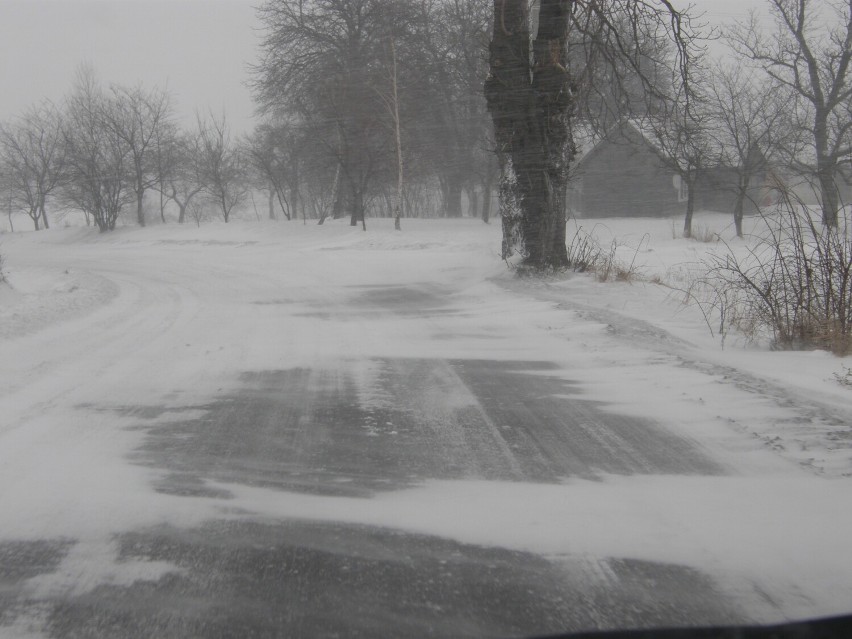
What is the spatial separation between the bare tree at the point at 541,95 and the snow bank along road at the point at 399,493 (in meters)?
4.16

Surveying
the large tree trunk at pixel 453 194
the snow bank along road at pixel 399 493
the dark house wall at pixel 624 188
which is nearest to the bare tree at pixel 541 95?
the snow bank along road at pixel 399 493

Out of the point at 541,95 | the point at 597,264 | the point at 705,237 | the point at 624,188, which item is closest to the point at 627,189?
the point at 624,188

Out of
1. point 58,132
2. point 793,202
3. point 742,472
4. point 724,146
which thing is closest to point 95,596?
point 742,472

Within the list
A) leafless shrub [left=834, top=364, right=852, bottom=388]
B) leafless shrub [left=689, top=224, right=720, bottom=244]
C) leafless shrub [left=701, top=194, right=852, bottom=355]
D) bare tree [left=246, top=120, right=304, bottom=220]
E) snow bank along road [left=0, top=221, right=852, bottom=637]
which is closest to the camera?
snow bank along road [left=0, top=221, right=852, bottom=637]

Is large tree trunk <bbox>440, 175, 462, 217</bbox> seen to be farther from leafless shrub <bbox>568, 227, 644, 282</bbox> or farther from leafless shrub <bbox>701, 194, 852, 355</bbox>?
leafless shrub <bbox>701, 194, 852, 355</bbox>

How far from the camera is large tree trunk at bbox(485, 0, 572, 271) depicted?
10.1 meters

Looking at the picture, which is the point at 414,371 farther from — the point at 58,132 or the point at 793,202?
the point at 58,132

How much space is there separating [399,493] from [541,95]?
27.0 ft

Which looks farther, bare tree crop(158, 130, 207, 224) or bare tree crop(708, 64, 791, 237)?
bare tree crop(158, 130, 207, 224)

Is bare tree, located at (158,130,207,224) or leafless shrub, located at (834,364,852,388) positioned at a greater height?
bare tree, located at (158,130,207,224)

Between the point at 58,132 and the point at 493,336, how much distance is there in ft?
149

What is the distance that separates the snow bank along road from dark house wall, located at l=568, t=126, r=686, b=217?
3572cm

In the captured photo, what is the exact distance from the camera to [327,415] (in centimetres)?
450

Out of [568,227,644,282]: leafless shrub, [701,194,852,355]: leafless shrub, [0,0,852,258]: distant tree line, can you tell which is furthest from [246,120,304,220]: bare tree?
[701,194,852,355]: leafless shrub
